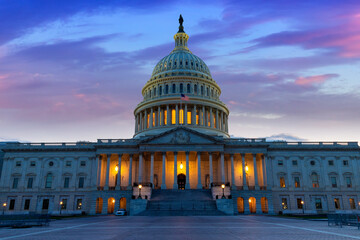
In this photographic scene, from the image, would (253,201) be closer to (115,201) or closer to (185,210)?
(185,210)

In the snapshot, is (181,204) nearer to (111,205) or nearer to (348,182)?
(111,205)

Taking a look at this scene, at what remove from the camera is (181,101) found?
76.6 meters

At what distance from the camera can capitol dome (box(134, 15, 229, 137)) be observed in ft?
253

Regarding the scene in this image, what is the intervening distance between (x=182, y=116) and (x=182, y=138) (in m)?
18.4

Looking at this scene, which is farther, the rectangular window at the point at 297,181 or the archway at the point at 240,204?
the rectangular window at the point at 297,181

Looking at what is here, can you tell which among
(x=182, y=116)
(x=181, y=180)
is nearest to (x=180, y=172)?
(x=181, y=180)

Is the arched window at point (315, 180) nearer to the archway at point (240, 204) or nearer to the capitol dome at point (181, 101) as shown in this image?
the archway at point (240, 204)

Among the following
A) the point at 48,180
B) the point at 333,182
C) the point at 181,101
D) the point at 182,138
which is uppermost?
the point at 181,101

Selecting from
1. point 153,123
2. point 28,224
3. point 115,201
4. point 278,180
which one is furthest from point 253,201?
point 28,224

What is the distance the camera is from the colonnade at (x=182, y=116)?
7694cm

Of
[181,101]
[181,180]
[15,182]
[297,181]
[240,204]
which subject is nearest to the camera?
[240,204]

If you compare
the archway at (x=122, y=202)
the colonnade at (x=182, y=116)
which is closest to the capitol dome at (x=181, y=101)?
the colonnade at (x=182, y=116)

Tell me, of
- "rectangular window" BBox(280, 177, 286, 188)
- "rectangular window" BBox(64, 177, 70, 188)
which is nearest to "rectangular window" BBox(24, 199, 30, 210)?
"rectangular window" BBox(64, 177, 70, 188)

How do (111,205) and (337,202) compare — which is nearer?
(111,205)
